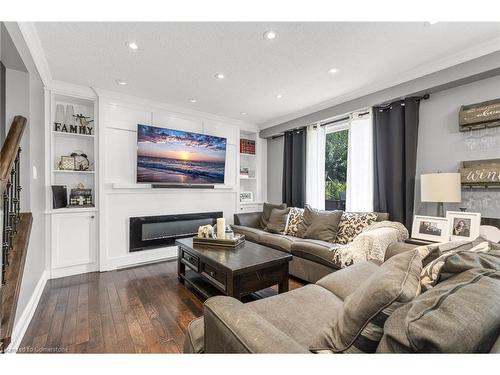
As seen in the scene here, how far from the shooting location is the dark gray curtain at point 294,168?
13.8 feet

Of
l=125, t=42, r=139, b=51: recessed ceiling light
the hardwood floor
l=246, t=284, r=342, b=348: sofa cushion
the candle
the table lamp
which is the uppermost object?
l=125, t=42, r=139, b=51: recessed ceiling light

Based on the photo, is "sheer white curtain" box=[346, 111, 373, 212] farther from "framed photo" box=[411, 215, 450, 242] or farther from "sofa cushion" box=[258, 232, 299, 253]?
"sofa cushion" box=[258, 232, 299, 253]

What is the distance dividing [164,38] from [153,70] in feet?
2.22

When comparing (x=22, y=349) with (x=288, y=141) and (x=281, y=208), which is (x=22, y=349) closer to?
(x=281, y=208)

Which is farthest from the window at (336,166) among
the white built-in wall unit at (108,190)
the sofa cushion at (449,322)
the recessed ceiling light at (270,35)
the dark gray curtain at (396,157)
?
the sofa cushion at (449,322)

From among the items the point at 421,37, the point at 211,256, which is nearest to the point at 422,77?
the point at 421,37

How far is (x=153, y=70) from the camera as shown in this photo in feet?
8.61

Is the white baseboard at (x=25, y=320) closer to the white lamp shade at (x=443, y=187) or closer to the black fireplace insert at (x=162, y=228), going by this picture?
the black fireplace insert at (x=162, y=228)

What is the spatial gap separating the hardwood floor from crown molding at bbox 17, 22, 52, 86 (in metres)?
2.35

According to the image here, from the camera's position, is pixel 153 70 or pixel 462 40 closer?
pixel 462 40

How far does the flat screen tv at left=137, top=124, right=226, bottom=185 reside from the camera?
3445 millimetres

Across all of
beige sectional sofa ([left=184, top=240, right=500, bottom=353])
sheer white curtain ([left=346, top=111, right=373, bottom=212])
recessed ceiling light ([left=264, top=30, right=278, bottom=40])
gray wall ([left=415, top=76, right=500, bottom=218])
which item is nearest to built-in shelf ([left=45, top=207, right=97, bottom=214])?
beige sectional sofa ([left=184, top=240, right=500, bottom=353])

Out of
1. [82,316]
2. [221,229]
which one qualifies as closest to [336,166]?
[221,229]

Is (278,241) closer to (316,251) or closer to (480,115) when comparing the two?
(316,251)
